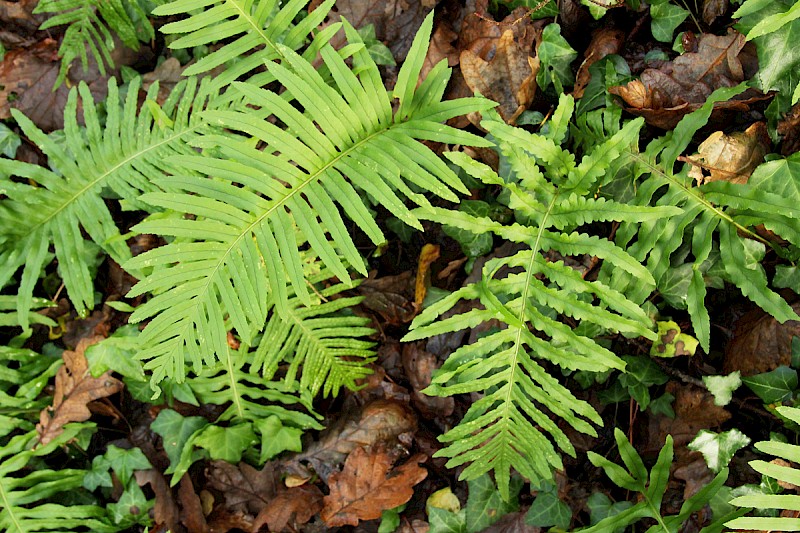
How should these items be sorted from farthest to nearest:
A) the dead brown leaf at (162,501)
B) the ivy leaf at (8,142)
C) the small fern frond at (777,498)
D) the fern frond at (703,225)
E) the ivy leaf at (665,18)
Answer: the ivy leaf at (8,142)
the dead brown leaf at (162,501)
the ivy leaf at (665,18)
the fern frond at (703,225)
the small fern frond at (777,498)

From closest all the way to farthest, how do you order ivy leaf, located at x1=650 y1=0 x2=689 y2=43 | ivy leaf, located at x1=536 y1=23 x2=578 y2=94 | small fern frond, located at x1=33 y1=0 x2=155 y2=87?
ivy leaf, located at x1=650 y1=0 x2=689 y2=43 < ivy leaf, located at x1=536 y1=23 x2=578 y2=94 < small fern frond, located at x1=33 y1=0 x2=155 y2=87

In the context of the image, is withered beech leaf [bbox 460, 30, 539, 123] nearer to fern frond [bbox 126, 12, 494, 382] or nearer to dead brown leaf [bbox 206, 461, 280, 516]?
fern frond [bbox 126, 12, 494, 382]

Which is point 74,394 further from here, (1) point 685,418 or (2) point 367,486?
(1) point 685,418

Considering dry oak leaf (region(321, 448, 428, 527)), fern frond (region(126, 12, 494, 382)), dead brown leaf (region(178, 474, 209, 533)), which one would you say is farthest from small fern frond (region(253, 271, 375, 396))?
dead brown leaf (region(178, 474, 209, 533))

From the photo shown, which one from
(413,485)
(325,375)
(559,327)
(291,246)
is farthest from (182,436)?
(559,327)

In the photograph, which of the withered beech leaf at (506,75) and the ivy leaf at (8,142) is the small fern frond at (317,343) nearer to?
the withered beech leaf at (506,75)

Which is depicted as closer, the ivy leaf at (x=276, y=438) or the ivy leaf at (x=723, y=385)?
the ivy leaf at (x=723, y=385)

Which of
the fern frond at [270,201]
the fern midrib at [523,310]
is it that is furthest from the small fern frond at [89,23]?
the fern midrib at [523,310]
